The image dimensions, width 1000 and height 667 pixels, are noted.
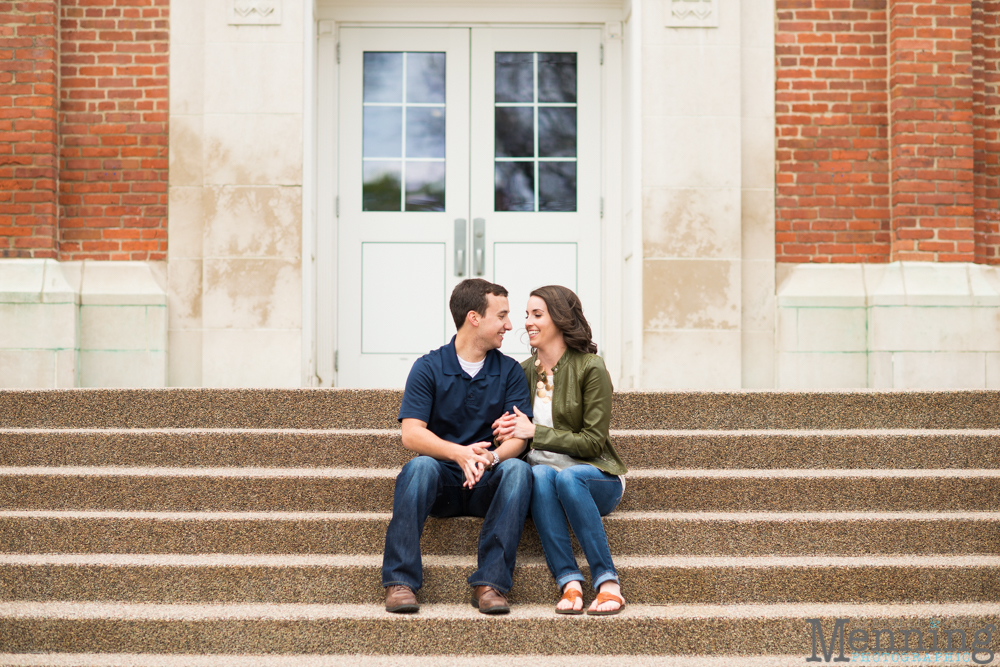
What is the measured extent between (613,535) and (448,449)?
0.84m

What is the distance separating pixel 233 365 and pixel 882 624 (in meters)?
4.39

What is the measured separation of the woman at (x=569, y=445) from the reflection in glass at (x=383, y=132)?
3313 mm

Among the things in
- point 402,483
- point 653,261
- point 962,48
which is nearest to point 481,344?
point 402,483

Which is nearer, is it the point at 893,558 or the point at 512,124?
the point at 893,558

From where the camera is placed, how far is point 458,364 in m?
3.79

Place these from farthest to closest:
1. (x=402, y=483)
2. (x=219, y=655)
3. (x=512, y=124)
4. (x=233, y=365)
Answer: (x=512, y=124), (x=233, y=365), (x=402, y=483), (x=219, y=655)

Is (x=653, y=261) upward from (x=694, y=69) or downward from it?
downward

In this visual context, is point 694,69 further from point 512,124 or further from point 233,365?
point 233,365

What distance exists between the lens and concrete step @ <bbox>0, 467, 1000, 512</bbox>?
407cm

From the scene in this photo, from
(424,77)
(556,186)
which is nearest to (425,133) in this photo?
(424,77)

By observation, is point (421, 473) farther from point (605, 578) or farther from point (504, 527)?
point (605, 578)

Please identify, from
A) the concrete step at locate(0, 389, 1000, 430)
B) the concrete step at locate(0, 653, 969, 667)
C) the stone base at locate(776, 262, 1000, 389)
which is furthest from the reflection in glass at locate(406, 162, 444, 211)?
the concrete step at locate(0, 653, 969, 667)

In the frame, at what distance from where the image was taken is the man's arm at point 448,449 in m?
3.51

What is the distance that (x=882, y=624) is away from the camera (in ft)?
10.9
